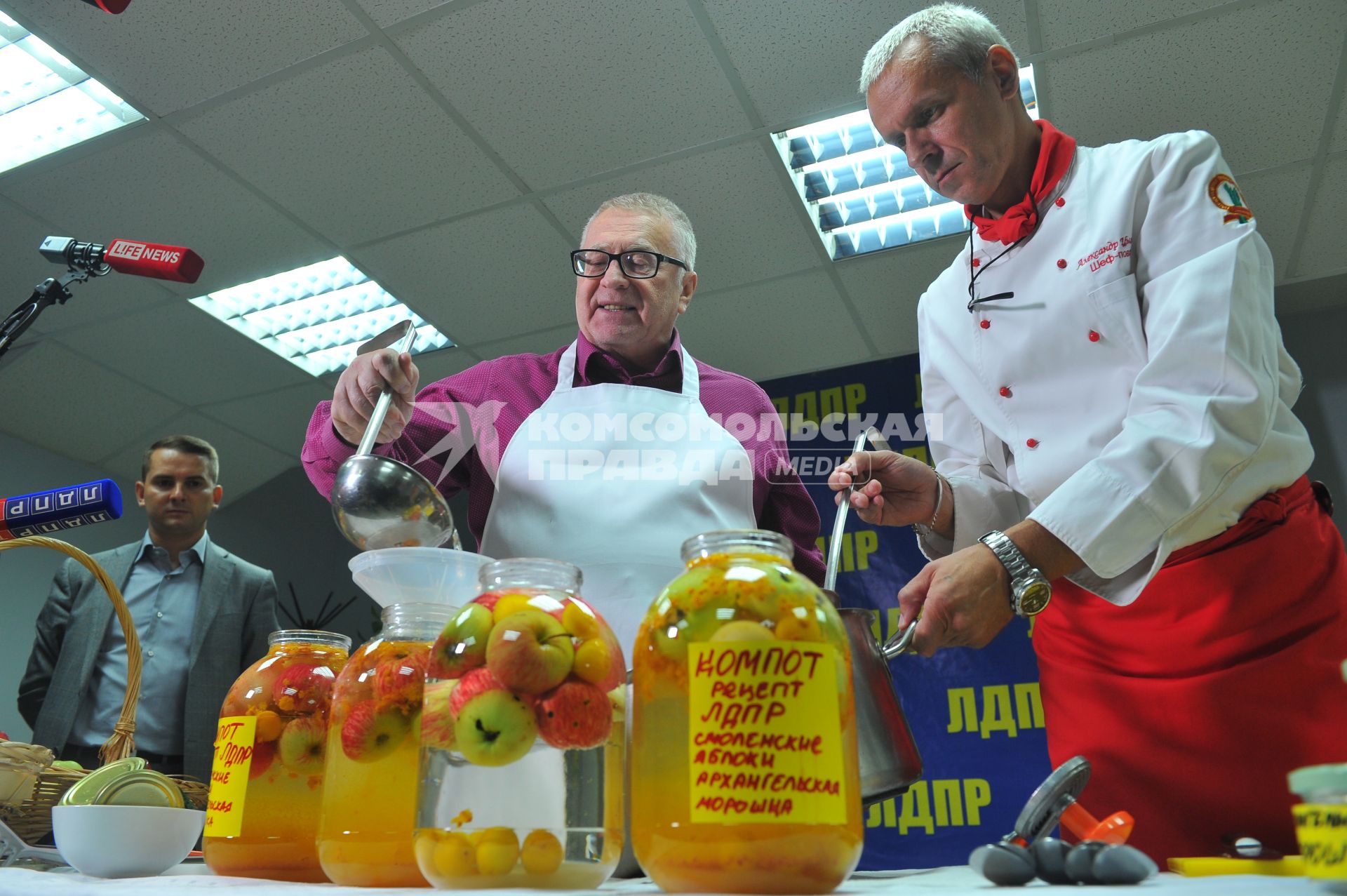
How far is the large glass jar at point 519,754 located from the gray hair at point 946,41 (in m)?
1.01

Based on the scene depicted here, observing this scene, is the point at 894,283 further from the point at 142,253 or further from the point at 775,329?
the point at 142,253

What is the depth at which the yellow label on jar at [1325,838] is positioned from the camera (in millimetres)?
366

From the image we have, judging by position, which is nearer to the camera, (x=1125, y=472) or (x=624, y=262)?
(x=1125, y=472)

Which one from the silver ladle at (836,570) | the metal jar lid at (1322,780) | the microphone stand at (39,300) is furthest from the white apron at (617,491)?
the microphone stand at (39,300)

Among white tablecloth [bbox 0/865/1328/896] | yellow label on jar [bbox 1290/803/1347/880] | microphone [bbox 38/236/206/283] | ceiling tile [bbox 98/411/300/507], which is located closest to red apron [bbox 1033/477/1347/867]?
white tablecloth [bbox 0/865/1328/896]

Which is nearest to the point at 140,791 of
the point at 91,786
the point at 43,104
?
the point at 91,786

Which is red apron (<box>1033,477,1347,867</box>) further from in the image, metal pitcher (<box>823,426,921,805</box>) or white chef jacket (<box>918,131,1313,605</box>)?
metal pitcher (<box>823,426,921,805</box>)

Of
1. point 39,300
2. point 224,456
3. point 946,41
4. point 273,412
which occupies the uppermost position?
point 273,412

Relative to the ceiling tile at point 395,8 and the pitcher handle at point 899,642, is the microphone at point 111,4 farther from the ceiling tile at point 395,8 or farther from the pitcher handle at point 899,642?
the pitcher handle at point 899,642

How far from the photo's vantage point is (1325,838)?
1.25ft

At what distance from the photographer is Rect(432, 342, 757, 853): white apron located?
3.25 feet

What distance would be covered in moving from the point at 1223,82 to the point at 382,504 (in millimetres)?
→ 2619

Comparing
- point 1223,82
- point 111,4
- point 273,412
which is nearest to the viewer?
point 111,4

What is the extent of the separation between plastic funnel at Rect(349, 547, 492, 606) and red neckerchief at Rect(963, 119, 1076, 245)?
91 cm
